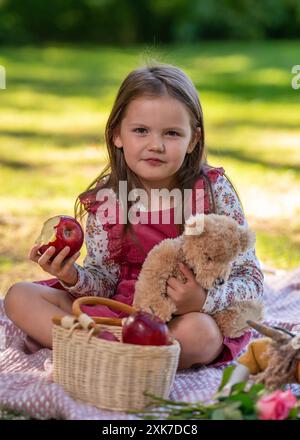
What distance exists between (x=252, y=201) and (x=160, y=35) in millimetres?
12888

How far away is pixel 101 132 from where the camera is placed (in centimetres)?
915

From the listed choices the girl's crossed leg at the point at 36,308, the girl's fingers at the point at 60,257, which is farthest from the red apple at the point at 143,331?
the girl's crossed leg at the point at 36,308

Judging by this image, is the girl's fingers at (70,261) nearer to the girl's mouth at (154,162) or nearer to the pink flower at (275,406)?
the girl's mouth at (154,162)

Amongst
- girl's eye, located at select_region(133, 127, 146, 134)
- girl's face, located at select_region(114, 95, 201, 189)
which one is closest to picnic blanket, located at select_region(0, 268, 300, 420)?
girl's face, located at select_region(114, 95, 201, 189)

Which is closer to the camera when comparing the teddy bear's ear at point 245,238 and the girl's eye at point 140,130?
the teddy bear's ear at point 245,238

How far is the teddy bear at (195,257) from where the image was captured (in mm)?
3004

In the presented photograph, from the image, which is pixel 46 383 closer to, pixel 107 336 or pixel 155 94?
pixel 107 336

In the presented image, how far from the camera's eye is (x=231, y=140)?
8.91 metres

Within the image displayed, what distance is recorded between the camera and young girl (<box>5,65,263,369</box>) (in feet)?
10.8

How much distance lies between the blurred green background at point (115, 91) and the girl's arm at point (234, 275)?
2.11 feet

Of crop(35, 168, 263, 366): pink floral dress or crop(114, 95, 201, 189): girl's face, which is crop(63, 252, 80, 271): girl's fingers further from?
crop(114, 95, 201, 189): girl's face

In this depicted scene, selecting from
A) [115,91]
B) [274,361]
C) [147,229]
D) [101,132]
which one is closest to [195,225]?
[274,361]

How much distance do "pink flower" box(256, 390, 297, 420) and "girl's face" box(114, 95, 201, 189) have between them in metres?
1.20
